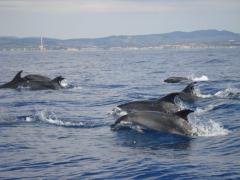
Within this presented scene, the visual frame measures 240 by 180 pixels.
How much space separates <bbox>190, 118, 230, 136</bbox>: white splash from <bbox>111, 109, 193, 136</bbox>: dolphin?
46 cm

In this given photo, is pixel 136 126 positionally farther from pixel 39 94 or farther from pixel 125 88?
pixel 125 88

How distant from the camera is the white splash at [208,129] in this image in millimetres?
19062

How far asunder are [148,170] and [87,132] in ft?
20.4

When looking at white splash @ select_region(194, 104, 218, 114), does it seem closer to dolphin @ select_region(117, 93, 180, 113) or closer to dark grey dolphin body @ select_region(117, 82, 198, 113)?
dark grey dolphin body @ select_region(117, 82, 198, 113)

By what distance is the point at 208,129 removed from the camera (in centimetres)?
1986

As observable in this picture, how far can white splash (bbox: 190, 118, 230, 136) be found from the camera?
19062 mm

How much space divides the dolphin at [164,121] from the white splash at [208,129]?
0.46 meters

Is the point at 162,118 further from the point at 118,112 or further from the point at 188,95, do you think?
the point at 188,95

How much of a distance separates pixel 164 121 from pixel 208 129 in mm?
1831

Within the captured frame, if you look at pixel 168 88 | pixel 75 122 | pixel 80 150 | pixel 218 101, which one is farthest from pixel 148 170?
pixel 168 88

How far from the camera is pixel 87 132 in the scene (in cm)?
1973

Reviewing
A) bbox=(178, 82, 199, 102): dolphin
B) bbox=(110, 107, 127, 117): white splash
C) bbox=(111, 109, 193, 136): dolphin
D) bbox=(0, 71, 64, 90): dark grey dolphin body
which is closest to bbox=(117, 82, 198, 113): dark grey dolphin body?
bbox=(110, 107, 127, 117): white splash

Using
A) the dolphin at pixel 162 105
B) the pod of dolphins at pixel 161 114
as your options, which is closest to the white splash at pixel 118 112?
the pod of dolphins at pixel 161 114

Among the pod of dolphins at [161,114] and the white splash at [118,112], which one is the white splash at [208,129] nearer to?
the pod of dolphins at [161,114]
